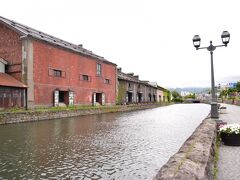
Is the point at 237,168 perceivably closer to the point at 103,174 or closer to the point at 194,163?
the point at 194,163

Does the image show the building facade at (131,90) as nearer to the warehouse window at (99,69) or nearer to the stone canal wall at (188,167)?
the warehouse window at (99,69)

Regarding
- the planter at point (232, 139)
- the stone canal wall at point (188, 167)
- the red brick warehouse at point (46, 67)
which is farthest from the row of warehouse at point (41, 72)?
the stone canal wall at point (188, 167)

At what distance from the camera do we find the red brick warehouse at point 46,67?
27.9m

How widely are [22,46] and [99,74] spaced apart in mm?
16175

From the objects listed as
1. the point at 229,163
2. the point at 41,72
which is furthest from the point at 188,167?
the point at 41,72

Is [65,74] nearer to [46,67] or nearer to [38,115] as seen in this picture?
[46,67]

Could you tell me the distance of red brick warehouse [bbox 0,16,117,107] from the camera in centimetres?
2786

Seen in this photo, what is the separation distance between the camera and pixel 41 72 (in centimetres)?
2931

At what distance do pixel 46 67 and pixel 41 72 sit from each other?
1.10 metres

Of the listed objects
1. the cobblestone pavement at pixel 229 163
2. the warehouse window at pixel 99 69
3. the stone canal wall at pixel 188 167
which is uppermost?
the warehouse window at pixel 99 69

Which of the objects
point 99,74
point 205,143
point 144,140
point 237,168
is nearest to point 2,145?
point 144,140

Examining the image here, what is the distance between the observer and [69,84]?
34250 mm

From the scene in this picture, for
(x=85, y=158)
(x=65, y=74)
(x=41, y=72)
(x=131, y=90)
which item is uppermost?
(x=65, y=74)

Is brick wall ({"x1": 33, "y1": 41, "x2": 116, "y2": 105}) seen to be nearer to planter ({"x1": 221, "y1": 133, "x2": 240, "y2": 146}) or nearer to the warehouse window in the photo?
the warehouse window
